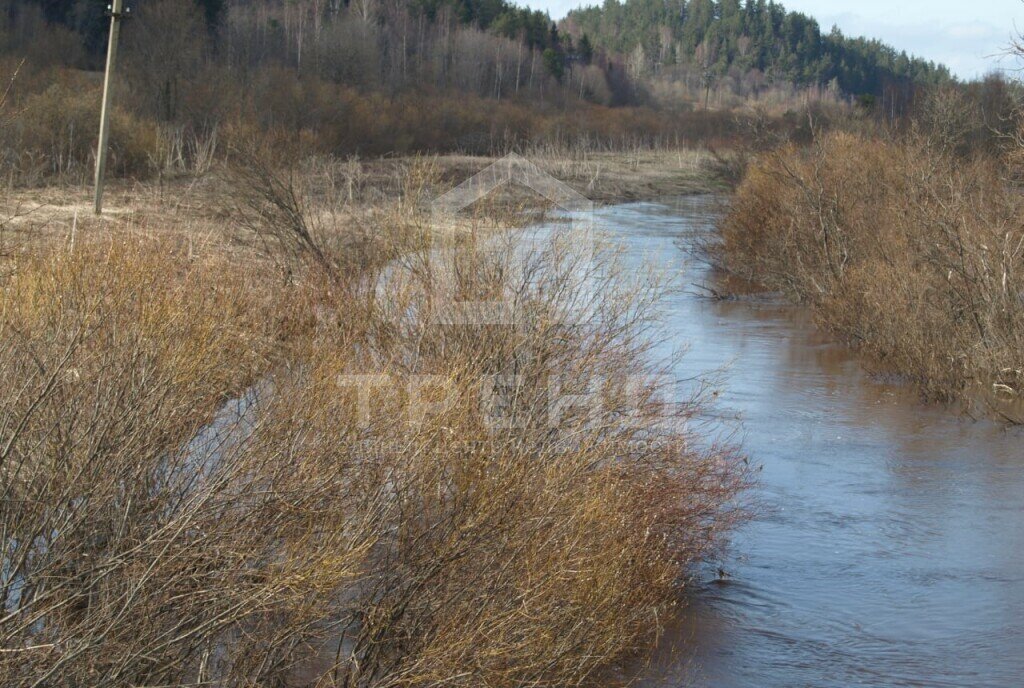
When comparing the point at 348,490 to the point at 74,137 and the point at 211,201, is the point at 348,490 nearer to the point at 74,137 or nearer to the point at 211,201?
the point at 211,201

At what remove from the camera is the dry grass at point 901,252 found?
1530 centimetres

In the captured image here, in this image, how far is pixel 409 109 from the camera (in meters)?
46.2

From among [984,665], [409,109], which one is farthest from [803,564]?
[409,109]

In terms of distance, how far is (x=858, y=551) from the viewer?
10.3 meters

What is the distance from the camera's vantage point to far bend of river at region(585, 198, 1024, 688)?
27.2 ft

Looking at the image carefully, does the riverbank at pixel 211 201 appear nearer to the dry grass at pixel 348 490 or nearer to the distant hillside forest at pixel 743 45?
the dry grass at pixel 348 490

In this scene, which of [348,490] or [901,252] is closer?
[348,490]

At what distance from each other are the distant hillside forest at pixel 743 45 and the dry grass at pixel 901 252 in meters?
102

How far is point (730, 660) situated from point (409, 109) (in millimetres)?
40046

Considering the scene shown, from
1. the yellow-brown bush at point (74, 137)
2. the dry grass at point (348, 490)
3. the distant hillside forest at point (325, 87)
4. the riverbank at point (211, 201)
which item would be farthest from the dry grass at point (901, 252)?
the yellow-brown bush at point (74, 137)

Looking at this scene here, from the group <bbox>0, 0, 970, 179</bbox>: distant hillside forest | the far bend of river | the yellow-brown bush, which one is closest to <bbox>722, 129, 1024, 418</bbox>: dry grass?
the far bend of river

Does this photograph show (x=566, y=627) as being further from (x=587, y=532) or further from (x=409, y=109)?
(x=409, y=109)

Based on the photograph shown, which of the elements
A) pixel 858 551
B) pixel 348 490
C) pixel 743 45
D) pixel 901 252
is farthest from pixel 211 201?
pixel 743 45

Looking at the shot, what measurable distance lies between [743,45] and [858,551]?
136m
